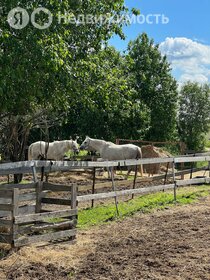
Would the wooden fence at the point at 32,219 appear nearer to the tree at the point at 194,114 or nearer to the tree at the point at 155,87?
the tree at the point at 155,87

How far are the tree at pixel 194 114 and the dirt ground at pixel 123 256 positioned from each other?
33016 mm

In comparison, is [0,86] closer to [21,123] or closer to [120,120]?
[21,123]

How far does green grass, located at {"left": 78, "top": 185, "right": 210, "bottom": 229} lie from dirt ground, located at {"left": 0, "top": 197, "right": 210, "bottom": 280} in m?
0.82

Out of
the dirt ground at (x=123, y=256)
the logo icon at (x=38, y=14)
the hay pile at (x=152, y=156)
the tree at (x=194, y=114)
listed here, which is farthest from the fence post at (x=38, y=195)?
the tree at (x=194, y=114)

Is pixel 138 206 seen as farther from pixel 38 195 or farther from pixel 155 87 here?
pixel 155 87

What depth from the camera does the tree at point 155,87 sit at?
34.3 m

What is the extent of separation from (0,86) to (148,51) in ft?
98.8

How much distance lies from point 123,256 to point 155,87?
30008 mm

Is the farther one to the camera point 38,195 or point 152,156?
point 152,156

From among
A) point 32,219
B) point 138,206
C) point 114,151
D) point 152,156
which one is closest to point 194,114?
point 152,156

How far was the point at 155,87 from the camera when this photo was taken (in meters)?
35.1

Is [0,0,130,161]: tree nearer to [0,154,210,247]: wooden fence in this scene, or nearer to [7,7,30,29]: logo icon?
[7,7,30,29]: logo icon

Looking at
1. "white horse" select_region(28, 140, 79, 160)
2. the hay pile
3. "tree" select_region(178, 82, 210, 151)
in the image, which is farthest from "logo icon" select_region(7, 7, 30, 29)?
"tree" select_region(178, 82, 210, 151)

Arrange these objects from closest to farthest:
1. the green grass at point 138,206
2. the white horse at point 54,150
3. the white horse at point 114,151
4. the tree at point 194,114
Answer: the green grass at point 138,206, the white horse at point 114,151, the white horse at point 54,150, the tree at point 194,114
